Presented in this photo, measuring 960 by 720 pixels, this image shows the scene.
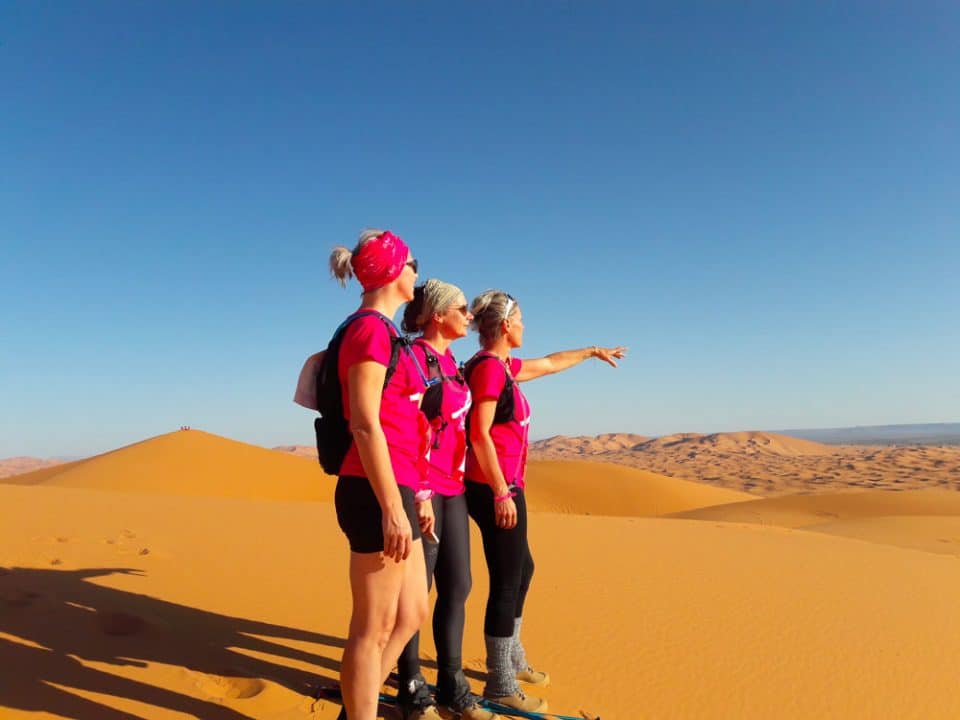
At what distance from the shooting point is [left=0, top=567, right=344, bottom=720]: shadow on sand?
116 inches

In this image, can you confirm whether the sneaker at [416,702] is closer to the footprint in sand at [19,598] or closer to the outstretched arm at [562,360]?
the outstretched arm at [562,360]

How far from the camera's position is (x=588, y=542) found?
7797 mm

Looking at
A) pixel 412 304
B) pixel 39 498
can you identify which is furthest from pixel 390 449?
pixel 39 498

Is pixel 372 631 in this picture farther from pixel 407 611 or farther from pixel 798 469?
pixel 798 469

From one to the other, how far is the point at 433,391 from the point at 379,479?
0.58 m

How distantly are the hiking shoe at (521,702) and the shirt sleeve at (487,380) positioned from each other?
145 centimetres

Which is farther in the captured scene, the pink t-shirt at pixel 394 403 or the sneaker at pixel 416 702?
the sneaker at pixel 416 702

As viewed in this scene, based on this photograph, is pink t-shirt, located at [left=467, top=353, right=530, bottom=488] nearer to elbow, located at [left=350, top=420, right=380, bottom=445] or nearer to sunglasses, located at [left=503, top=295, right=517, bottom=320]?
sunglasses, located at [left=503, top=295, right=517, bottom=320]

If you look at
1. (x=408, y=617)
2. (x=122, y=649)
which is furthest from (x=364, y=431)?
(x=122, y=649)

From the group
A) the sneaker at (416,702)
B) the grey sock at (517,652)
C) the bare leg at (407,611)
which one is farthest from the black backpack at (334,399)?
the grey sock at (517,652)

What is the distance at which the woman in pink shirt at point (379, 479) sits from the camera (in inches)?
84.3

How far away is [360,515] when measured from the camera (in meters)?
2.21

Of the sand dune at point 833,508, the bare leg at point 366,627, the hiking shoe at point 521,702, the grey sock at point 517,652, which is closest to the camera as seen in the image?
the bare leg at point 366,627

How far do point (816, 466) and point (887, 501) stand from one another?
2187 cm
